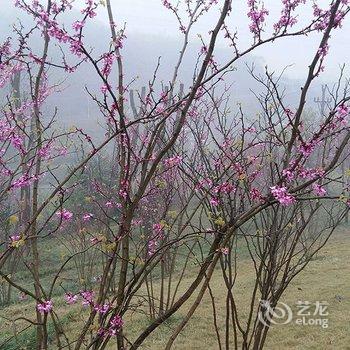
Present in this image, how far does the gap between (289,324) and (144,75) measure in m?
104

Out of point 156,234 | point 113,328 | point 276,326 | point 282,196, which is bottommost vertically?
point 276,326

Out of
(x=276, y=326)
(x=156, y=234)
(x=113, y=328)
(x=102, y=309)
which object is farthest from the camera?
(x=276, y=326)

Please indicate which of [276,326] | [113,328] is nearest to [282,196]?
[113,328]

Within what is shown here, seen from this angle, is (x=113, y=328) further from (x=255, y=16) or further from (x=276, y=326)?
(x=276, y=326)

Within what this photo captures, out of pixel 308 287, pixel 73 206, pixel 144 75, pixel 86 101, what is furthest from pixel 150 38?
pixel 308 287

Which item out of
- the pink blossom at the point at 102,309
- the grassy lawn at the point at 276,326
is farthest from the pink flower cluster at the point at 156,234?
the grassy lawn at the point at 276,326

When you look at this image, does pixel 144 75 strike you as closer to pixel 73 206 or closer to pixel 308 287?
pixel 73 206

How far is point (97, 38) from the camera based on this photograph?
12275cm

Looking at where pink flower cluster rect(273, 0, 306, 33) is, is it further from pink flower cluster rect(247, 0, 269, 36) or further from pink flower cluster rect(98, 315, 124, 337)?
pink flower cluster rect(98, 315, 124, 337)

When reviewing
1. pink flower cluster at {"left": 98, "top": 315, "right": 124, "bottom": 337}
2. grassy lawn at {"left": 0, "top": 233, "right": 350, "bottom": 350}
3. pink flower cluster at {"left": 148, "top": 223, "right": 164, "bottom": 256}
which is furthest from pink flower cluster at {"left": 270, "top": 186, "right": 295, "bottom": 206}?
grassy lawn at {"left": 0, "top": 233, "right": 350, "bottom": 350}

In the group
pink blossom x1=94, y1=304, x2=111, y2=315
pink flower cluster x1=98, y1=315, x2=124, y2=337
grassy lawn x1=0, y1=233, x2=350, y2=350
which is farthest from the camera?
grassy lawn x1=0, y1=233, x2=350, y2=350

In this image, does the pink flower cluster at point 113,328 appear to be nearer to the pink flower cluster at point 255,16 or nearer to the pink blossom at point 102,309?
the pink blossom at point 102,309

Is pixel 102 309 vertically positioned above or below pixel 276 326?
above

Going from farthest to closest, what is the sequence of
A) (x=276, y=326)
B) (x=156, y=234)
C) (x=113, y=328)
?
(x=276, y=326) < (x=156, y=234) < (x=113, y=328)
